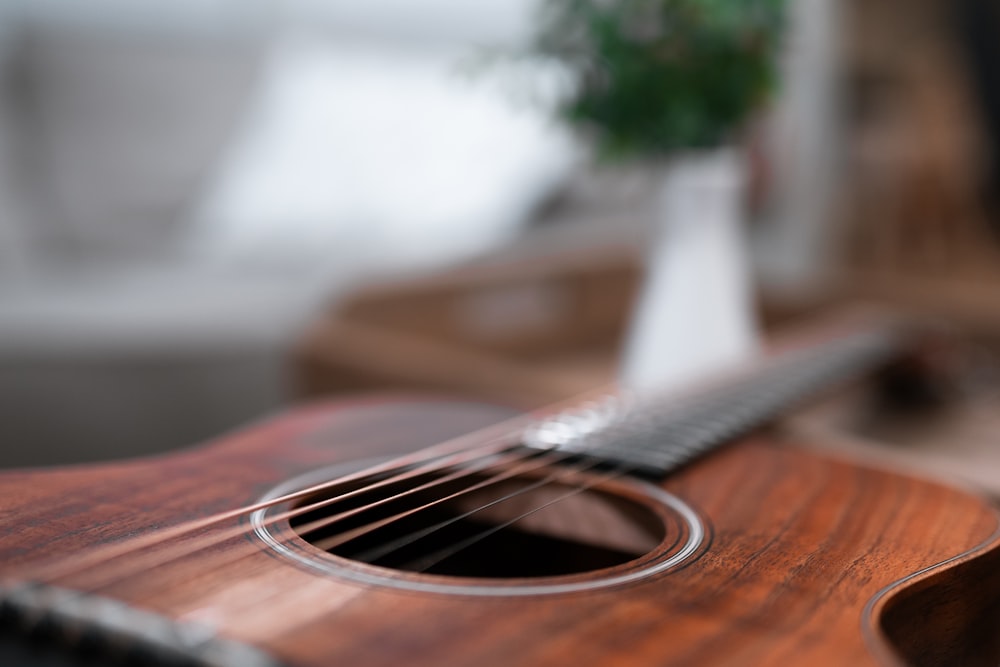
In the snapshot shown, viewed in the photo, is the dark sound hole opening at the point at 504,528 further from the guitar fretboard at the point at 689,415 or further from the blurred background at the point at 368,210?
the blurred background at the point at 368,210

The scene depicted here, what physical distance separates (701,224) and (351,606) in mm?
579

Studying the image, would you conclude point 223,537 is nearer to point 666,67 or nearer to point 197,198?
point 666,67

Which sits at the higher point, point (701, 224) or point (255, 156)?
point (255, 156)

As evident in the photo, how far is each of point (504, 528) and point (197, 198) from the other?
1.40 metres

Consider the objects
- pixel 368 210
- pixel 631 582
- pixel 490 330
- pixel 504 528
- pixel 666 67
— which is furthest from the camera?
pixel 368 210

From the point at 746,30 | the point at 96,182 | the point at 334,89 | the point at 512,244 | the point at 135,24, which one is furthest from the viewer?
the point at 135,24

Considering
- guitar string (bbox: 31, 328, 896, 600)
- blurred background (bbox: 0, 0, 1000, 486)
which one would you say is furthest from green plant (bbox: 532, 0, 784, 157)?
guitar string (bbox: 31, 328, 896, 600)

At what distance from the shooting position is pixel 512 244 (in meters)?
1.41

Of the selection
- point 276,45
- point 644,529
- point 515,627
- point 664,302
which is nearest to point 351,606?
point 515,627

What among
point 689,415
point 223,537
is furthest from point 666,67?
point 223,537

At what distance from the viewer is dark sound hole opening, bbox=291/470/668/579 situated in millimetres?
483

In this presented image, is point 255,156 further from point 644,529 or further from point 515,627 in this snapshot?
point 515,627

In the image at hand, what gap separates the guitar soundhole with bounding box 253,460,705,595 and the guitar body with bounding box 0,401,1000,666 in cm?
2

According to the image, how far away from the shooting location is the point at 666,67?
810 millimetres
